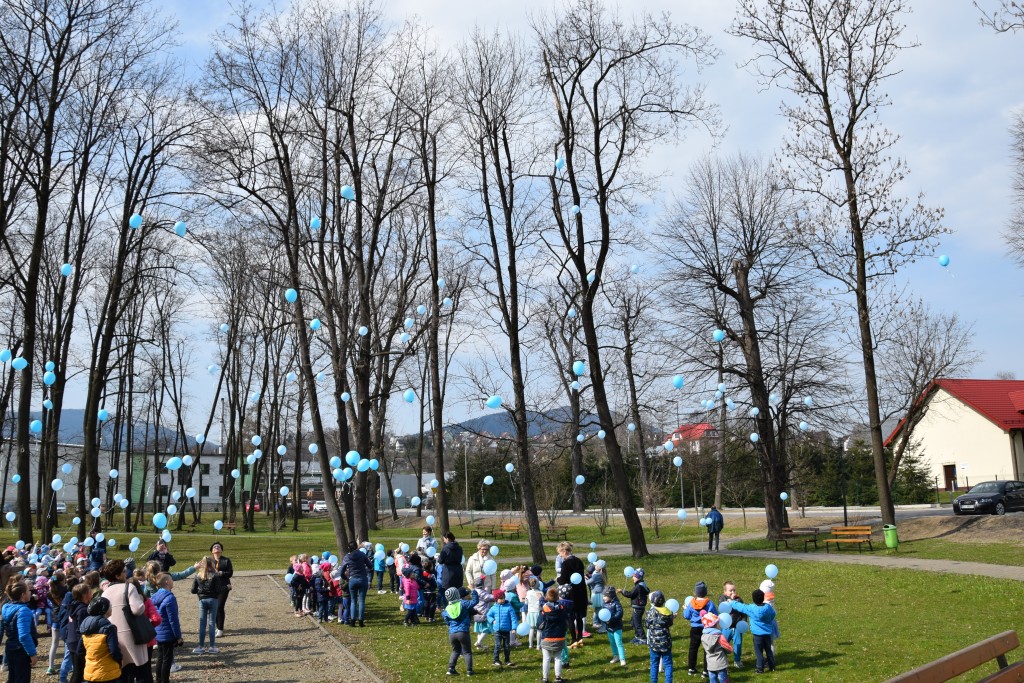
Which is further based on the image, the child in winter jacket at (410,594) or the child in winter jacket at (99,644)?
the child in winter jacket at (410,594)

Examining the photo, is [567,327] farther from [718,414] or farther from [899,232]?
[899,232]

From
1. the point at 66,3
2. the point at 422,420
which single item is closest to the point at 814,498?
the point at 422,420

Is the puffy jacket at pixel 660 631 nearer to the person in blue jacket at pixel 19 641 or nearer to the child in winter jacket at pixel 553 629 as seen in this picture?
the child in winter jacket at pixel 553 629

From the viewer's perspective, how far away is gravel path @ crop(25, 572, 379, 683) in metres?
11.0

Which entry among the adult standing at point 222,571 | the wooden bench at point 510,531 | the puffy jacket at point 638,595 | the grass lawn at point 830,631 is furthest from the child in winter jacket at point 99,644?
the wooden bench at point 510,531

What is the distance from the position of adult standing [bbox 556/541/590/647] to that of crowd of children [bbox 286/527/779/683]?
2 cm

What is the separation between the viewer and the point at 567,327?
36625 mm

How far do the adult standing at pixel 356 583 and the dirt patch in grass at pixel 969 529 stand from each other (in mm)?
16912

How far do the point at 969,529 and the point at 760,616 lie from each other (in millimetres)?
17467

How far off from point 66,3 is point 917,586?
70.5 ft

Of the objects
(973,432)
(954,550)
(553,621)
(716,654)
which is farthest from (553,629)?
(973,432)

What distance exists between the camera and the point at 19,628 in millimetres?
8688

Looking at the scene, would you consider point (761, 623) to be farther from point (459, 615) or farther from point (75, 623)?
point (75, 623)

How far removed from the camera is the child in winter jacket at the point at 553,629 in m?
10.0
